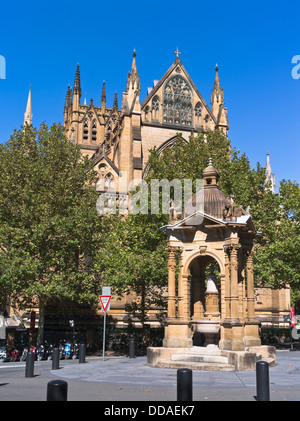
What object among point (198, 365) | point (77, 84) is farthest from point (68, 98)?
point (198, 365)

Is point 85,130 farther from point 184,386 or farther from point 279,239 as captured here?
point 184,386

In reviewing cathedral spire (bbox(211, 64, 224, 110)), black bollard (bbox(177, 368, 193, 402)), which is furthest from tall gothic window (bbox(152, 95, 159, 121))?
black bollard (bbox(177, 368, 193, 402))

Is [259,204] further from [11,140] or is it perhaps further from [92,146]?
[92,146]

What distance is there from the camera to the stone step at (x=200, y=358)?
597 inches

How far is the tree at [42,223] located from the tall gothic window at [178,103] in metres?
19.7

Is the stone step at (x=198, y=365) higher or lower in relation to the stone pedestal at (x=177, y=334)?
lower

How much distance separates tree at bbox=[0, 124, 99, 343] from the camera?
2314 cm

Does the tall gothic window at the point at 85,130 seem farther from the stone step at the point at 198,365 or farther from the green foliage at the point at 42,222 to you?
the stone step at the point at 198,365

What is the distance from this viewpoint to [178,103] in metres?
46.1

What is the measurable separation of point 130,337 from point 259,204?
11532 mm

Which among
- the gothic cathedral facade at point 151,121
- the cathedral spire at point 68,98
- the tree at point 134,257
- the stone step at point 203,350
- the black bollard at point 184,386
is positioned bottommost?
the stone step at point 203,350

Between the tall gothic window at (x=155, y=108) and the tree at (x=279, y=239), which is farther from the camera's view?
the tall gothic window at (x=155, y=108)

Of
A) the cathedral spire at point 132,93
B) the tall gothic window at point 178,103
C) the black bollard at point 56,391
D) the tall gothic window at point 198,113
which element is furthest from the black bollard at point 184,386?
the tall gothic window at point 198,113

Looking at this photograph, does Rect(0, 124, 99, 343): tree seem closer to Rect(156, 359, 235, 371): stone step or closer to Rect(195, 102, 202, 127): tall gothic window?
Rect(156, 359, 235, 371): stone step
